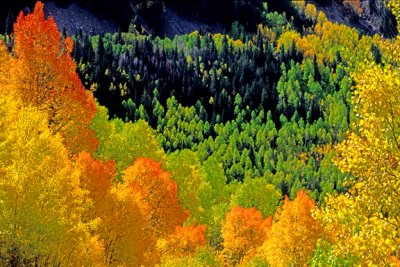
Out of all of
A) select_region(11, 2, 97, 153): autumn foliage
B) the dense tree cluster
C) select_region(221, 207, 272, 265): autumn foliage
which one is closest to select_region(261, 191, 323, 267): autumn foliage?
the dense tree cluster

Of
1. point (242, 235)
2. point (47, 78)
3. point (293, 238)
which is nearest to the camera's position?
point (47, 78)

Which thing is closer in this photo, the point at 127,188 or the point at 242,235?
the point at 127,188

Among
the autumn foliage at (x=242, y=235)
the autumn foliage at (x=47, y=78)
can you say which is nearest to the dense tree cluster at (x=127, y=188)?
the autumn foliage at (x=47, y=78)

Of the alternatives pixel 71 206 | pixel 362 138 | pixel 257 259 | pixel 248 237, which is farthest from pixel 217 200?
pixel 362 138

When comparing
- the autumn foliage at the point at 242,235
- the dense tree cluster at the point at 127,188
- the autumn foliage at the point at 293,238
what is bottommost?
the autumn foliage at the point at 242,235

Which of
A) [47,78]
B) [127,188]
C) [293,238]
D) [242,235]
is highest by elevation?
[47,78]

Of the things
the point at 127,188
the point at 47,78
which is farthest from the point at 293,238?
the point at 47,78

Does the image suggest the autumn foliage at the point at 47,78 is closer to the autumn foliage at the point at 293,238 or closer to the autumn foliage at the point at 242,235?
the autumn foliage at the point at 293,238

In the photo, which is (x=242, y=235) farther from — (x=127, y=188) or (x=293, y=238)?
(x=127, y=188)

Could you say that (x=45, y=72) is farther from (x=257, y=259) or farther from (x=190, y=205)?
(x=190, y=205)

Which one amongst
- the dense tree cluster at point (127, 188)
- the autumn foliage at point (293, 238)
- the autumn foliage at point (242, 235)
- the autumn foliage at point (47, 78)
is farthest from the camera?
the autumn foliage at point (242, 235)

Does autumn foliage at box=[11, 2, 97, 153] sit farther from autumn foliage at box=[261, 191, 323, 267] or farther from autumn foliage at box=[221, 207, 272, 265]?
autumn foliage at box=[221, 207, 272, 265]
